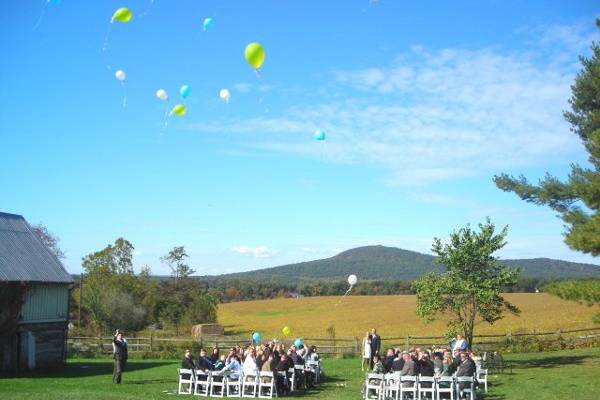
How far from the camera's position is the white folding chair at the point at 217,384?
55.9ft

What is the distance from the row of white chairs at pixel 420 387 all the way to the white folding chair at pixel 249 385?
2.79 m

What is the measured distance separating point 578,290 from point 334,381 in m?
7.76

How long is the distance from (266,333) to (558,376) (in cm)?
3388

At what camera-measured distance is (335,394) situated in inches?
680

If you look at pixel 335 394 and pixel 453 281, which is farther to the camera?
pixel 453 281

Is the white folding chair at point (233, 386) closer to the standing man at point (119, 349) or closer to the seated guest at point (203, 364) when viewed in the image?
the seated guest at point (203, 364)

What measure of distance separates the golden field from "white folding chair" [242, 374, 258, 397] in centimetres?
2498

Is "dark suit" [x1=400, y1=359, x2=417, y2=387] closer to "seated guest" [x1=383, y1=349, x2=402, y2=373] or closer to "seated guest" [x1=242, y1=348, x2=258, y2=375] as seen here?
"seated guest" [x1=383, y1=349, x2=402, y2=373]

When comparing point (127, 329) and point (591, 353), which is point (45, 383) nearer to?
point (591, 353)

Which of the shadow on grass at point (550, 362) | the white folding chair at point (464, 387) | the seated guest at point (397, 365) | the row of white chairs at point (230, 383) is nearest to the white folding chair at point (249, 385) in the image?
the row of white chairs at point (230, 383)

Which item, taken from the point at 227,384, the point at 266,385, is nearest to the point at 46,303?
the point at 227,384

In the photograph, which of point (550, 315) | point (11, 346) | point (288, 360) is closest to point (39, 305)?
point (11, 346)

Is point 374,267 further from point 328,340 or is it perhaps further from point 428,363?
point 428,363

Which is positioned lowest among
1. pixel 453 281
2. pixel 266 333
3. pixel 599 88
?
pixel 266 333
